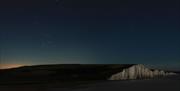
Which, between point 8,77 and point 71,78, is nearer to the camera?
point 8,77

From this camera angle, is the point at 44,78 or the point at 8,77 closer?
the point at 8,77

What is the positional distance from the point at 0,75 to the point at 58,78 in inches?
1276

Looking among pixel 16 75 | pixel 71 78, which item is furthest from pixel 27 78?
pixel 71 78

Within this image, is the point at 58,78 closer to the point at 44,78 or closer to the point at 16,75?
the point at 44,78

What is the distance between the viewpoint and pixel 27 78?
654 ft

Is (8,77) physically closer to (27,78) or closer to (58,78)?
(27,78)

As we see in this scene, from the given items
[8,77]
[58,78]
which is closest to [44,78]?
[58,78]

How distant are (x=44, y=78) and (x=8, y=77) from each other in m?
22.0

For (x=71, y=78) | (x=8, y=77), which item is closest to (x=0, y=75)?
(x=8, y=77)

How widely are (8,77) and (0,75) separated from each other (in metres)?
7.71

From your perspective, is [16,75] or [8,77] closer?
[8,77]

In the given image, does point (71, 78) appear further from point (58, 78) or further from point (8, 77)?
point (8, 77)

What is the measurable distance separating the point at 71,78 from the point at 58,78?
806 centimetres

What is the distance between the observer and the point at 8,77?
184 m
